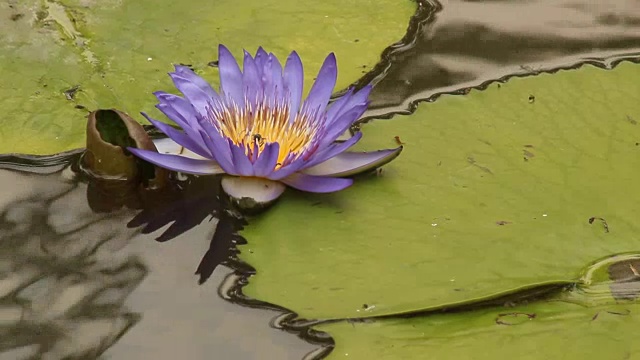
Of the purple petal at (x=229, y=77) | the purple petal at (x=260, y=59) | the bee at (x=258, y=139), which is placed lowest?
the bee at (x=258, y=139)

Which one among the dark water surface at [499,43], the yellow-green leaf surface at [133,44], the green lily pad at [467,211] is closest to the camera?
the green lily pad at [467,211]

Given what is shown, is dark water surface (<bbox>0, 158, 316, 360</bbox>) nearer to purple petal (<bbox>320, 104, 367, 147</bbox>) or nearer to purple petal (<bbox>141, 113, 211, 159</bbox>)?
purple petal (<bbox>141, 113, 211, 159</bbox>)

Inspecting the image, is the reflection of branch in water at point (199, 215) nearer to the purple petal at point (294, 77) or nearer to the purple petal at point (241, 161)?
the purple petal at point (241, 161)

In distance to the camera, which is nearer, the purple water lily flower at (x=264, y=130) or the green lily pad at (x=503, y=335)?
the green lily pad at (x=503, y=335)

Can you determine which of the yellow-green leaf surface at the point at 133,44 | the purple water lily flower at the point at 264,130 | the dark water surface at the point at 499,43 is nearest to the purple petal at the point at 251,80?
the purple water lily flower at the point at 264,130

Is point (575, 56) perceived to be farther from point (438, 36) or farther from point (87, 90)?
point (87, 90)

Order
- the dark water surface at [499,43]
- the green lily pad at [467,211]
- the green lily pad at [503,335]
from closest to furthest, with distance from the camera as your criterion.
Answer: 1. the green lily pad at [503,335]
2. the green lily pad at [467,211]
3. the dark water surface at [499,43]

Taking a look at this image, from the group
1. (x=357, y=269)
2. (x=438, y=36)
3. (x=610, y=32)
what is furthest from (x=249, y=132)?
(x=610, y=32)

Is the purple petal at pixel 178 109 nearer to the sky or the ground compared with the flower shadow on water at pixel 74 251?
nearer to the sky
